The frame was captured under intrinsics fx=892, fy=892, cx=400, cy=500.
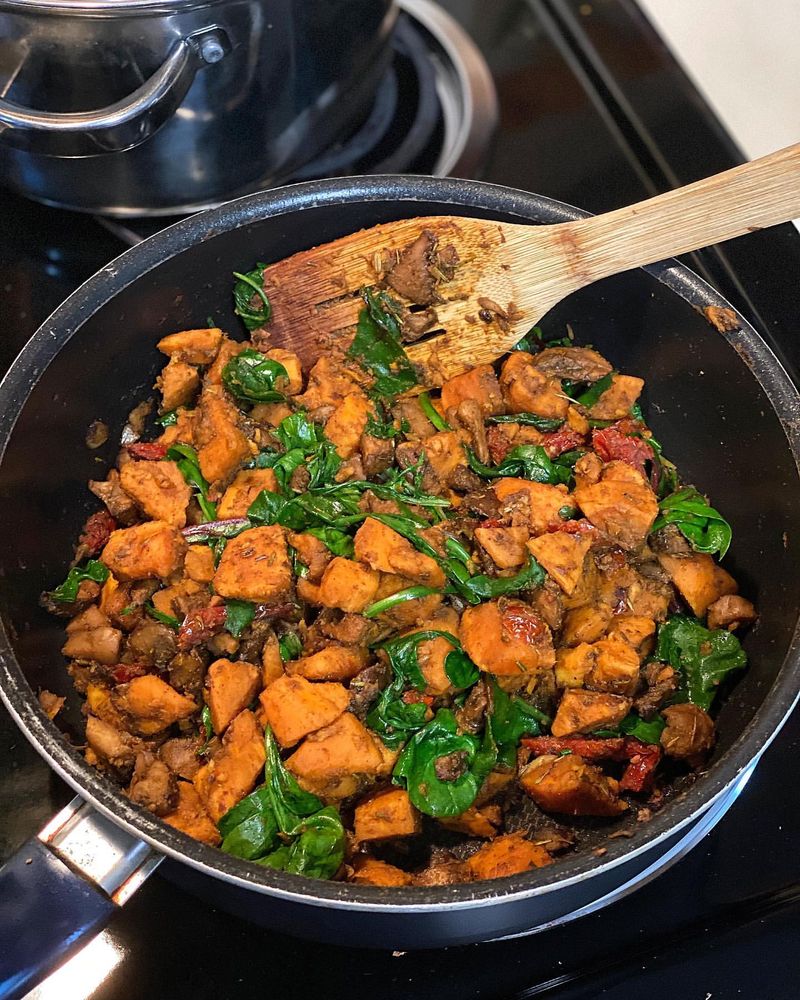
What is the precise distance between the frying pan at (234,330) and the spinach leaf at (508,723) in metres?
0.23

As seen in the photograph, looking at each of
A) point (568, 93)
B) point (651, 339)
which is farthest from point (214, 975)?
point (568, 93)

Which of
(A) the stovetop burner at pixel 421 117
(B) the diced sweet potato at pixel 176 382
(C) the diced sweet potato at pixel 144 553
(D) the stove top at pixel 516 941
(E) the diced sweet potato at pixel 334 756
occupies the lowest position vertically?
(D) the stove top at pixel 516 941

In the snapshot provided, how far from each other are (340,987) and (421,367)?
1.26 metres

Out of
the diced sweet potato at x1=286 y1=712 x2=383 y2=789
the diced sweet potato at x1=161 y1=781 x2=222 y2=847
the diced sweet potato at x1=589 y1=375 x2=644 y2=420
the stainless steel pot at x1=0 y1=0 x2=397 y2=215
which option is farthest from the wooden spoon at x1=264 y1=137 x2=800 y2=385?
the diced sweet potato at x1=161 y1=781 x2=222 y2=847

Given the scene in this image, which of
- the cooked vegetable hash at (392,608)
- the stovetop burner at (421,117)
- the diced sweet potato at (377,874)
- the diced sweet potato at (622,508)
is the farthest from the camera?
the stovetop burner at (421,117)

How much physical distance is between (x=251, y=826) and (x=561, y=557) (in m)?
0.77

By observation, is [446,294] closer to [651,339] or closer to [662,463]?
[651,339]

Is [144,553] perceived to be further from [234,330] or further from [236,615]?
[234,330]

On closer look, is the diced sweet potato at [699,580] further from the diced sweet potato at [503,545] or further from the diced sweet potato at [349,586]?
the diced sweet potato at [349,586]

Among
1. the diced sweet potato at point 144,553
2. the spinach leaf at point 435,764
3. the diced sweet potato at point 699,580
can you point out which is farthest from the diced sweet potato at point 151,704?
the diced sweet potato at point 699,580

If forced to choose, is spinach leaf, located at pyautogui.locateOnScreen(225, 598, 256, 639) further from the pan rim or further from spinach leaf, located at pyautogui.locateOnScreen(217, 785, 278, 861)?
the pan rim

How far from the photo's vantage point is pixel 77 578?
1.84m

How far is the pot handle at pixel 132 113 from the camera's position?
1.74 m

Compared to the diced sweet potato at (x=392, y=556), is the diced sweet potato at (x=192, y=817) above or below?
below
